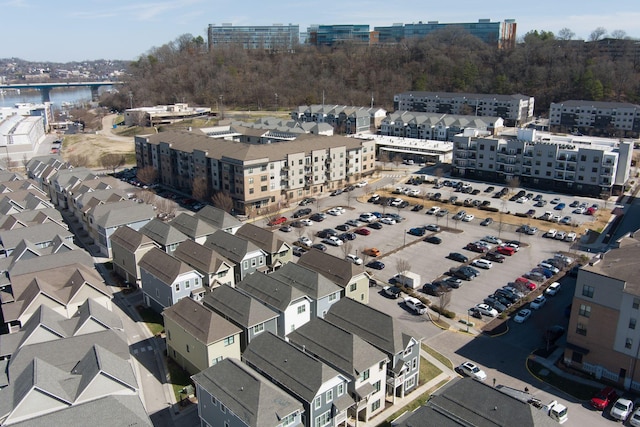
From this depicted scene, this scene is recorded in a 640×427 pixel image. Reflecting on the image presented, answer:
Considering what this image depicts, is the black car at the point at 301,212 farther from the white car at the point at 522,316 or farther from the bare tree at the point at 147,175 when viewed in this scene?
the white car at the point at 522,316

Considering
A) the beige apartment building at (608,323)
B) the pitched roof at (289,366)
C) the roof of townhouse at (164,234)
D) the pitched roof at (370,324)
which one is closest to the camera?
the pitched roof at (289,366)

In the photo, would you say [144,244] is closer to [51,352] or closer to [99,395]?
[51,352]

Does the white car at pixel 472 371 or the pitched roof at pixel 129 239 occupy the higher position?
the pitched roof at pixel 129 239

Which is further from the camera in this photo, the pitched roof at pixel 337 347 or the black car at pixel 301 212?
the black car at pixel 301 212

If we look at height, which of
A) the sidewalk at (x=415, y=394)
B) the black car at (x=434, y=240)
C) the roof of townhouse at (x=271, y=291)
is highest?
the roof of townhouse at (x=271, y=291)

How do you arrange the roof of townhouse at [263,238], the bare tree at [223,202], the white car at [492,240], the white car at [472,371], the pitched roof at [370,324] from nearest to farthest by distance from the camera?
the pitched roof at [370,324] < the white car at [472,371] < the roof of townhouse at [263,238] < the white car at [492,240] < the bare tree at [223,202]

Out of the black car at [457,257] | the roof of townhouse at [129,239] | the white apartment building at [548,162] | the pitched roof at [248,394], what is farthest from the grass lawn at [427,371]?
the white apartment building at [548,162]

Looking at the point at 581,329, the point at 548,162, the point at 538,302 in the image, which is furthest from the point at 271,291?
the point at 548,162
